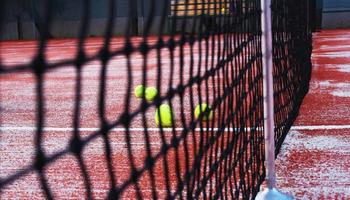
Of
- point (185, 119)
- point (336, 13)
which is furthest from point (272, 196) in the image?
point (336, 13)

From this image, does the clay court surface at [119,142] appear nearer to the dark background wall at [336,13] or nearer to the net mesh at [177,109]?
the net mesh at [177,109]

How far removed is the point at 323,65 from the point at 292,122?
10.8ft

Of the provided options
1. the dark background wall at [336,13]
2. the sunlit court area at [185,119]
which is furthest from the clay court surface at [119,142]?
the dark background wall at [336,13]

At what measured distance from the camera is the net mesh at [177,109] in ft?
3.21

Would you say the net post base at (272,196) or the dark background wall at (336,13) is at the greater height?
the net post base at (272,196)

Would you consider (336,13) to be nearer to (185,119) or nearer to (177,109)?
(177,109)

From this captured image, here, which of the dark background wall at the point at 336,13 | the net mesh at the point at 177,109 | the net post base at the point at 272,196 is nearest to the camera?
the net mesh at the point at 177,109

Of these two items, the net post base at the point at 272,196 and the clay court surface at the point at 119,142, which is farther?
the clay court surface at the point at 119,142

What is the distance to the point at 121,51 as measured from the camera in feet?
3.53

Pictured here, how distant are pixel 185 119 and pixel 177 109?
681mm

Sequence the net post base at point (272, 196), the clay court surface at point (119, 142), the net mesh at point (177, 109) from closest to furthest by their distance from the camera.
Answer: the net mesh at point (177, 109)
the net post base at point (272, 196)
the clay court surface at point (119, 142)

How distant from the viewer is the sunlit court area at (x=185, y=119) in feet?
3.27

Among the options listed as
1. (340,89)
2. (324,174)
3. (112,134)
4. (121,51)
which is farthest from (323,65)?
(121,51)

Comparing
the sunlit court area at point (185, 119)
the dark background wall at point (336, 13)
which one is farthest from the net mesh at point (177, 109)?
the dark background wall at point (336, 13)
